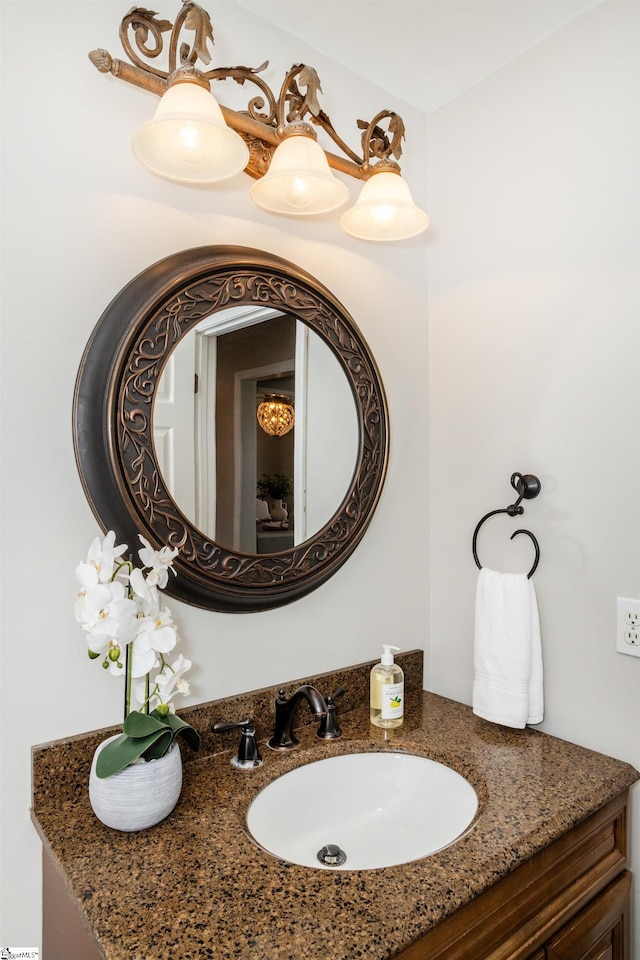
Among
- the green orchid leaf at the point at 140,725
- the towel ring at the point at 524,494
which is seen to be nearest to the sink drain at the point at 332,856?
the green orchid leaf at the point at 140,725

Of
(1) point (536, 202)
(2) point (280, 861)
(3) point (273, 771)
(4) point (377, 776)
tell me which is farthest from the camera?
(1) point (536, 202)

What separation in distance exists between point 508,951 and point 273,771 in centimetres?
50

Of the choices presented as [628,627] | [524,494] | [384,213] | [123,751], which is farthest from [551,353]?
[123,751]

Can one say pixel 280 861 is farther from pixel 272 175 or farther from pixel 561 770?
pixel 272 175

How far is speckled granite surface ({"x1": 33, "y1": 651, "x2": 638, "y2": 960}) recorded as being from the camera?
0.78 metres

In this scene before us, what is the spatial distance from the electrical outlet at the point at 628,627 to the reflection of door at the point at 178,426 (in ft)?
3.08

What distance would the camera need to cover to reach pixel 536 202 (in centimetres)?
148

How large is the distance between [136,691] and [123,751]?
13cm

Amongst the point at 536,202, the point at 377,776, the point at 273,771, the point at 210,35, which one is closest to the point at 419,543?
the point at 377,776

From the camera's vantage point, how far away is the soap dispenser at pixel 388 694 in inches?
56.2

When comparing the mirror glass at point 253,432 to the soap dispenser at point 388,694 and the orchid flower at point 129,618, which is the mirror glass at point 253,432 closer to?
the orchid flower at point 129,618

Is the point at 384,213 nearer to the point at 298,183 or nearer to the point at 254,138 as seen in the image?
the point at 298,183


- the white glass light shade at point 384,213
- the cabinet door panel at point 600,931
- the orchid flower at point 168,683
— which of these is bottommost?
the cabinet door panel at point 600,931

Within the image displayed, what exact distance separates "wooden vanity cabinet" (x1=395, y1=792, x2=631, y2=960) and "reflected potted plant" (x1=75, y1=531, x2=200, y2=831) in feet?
1.48
